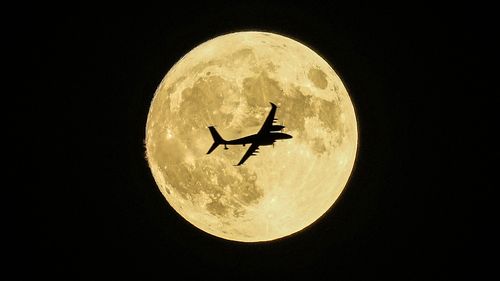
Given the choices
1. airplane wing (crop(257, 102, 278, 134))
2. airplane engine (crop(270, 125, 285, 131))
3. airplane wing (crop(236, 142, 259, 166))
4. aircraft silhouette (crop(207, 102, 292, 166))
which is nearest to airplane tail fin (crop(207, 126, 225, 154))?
aircraft silhouette (crop(207, 102, 292, 166))

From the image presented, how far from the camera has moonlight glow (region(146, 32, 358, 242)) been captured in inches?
309

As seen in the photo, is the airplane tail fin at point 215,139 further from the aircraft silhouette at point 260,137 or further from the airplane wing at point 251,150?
the airplane wing at point 251,150

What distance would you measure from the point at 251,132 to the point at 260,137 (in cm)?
28

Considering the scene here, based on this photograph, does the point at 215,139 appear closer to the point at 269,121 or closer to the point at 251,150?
the point at 251,150

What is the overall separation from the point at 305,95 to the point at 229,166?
5.67 feet

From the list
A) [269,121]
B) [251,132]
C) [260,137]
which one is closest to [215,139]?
[251,132]

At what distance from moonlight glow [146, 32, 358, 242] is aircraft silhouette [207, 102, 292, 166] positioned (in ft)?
0.29

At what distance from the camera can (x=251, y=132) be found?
25.5 ft

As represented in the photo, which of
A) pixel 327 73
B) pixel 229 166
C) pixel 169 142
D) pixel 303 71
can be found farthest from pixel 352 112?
pixel 169 142

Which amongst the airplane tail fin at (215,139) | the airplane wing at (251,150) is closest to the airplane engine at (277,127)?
the airplane wing at (251,150)

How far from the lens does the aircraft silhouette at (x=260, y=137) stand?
7.66 metres

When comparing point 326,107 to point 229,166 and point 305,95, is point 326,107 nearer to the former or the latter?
point 305,95

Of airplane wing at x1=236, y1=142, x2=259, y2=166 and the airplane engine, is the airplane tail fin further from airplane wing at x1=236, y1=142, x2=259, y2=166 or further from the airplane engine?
the airplane engine

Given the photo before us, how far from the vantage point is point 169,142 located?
8398 millimetres
